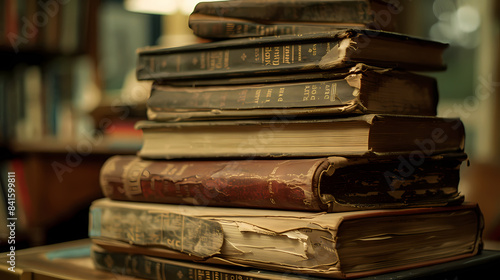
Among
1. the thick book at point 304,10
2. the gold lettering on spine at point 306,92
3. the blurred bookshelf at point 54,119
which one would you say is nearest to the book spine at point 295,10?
the thick book at point 304,10

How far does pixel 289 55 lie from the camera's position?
0.66 meters

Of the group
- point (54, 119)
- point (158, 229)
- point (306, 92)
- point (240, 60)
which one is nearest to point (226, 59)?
point (240, 60)

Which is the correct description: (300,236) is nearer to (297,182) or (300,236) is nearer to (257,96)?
(297,182)

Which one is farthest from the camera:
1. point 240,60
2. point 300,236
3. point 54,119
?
point 54,119

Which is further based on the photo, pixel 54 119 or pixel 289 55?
pixel 54 119

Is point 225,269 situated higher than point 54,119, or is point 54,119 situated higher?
point 54,119

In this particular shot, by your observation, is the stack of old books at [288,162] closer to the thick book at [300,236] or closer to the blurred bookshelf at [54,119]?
the thick book at [300,236]

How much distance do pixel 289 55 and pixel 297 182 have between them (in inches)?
6.2

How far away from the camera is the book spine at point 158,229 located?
657 mm

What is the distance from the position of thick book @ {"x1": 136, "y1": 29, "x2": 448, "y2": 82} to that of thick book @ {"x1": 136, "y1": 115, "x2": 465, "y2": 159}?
0.21ft

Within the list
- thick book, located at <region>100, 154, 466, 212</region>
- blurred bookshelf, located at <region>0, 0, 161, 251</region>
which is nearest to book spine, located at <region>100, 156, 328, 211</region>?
thick book, located at <region>100, 154, 466, 212</region>

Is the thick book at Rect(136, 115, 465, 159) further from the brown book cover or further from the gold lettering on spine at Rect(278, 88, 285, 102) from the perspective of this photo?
the brown book cover

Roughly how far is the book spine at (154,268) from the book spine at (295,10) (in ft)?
1.05

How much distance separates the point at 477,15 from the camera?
9.19ft
